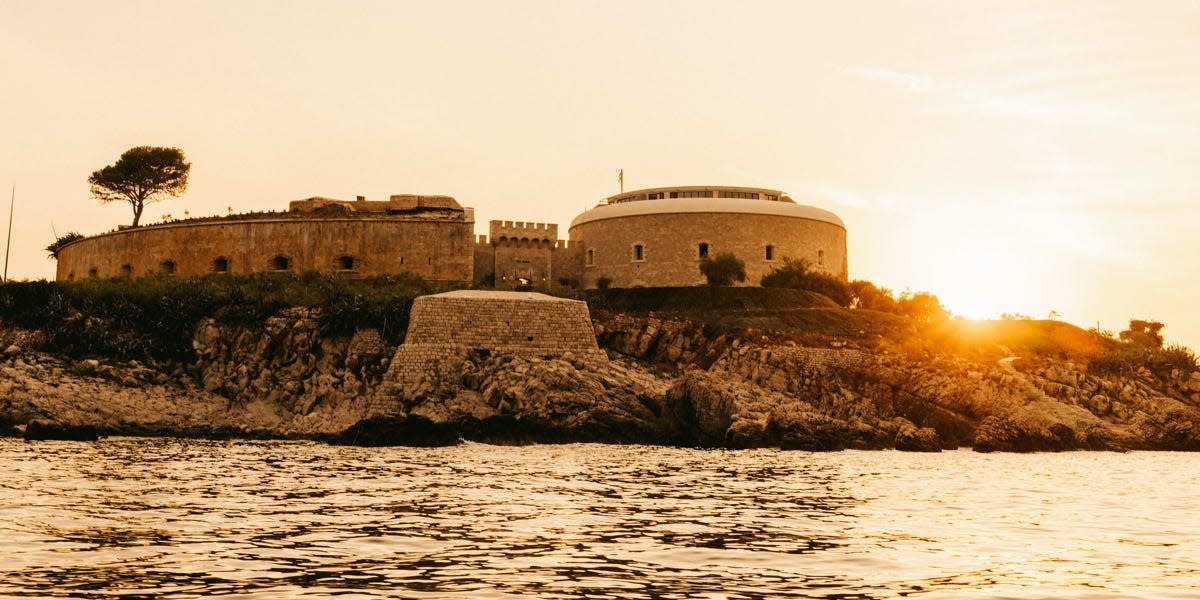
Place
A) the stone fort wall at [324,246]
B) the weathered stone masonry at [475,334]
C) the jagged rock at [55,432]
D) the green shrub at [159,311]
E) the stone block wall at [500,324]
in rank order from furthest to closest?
the stone fort wall at [324,246] < the green shrub at [159,311] < the stone block wall at [500,324] < the weathered stone masonry at [475,334] < the jagged rock at [55,432]

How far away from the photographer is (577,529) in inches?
470

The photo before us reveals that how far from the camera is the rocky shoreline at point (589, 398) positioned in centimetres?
2752

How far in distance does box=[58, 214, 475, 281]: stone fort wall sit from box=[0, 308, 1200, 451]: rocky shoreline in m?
7.85

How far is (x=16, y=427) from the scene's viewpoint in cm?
2686

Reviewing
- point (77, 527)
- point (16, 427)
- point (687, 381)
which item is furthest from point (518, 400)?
point (77, 527)

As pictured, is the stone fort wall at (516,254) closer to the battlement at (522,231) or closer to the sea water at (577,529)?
the battlement at (522,231)

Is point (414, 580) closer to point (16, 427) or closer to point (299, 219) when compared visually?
point (16, 427)

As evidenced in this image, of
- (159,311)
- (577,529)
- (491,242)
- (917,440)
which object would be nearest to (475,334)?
(159,311)

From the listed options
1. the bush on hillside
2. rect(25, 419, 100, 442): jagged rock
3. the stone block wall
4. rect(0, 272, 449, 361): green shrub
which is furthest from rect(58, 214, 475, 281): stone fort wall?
rect(25, 419, 100, 442): jagged rock

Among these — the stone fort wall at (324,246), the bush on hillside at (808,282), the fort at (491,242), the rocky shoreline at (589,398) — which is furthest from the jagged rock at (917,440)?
the stone fort wall at (324,246)

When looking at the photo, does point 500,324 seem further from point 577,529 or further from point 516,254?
point 577,529

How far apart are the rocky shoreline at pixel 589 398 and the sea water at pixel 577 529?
604 cm

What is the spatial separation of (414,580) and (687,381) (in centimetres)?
2061

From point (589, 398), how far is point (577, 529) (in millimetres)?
16320
